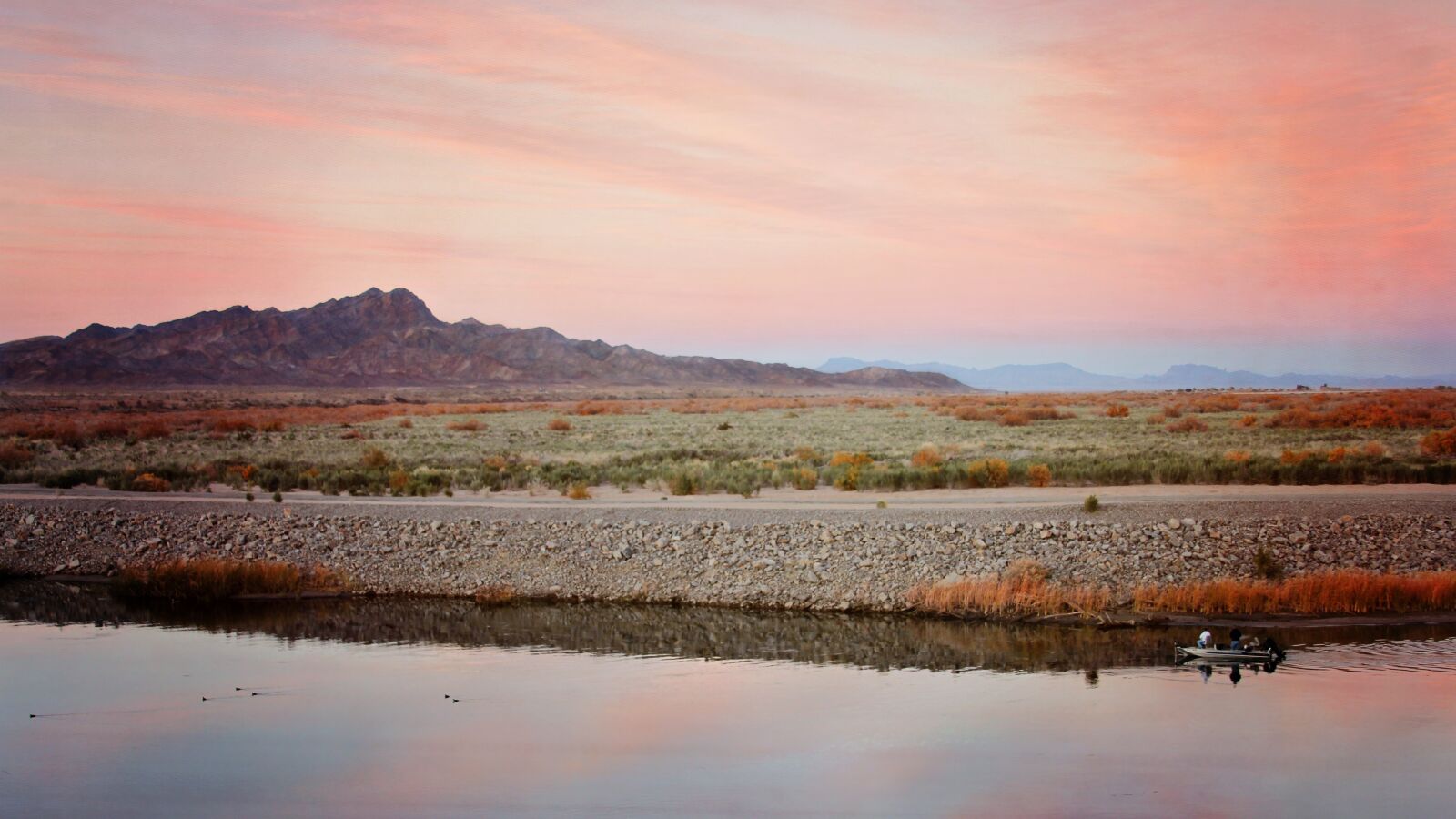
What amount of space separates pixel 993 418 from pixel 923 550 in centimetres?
4195

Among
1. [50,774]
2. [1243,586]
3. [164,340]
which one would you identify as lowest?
[50,774]

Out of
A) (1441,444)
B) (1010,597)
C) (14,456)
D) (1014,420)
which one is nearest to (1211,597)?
(1010,597)

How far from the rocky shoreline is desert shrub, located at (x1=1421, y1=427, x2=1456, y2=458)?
1530cm

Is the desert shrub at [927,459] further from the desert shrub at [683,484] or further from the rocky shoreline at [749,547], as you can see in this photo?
the rocky shoreline at [749,547]

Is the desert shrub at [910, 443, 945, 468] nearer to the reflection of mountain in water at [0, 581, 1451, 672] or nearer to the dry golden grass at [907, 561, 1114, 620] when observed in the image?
the dry golden grass at [907, 561, 1114, 620]

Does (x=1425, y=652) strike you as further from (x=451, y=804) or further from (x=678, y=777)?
(x=451, y=804)

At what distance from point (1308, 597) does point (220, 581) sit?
1855 cm

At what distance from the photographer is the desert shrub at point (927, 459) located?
32688 millimetres

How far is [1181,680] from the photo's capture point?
14664 millimetres

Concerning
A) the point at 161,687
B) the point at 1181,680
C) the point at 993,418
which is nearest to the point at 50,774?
the point at 161,687

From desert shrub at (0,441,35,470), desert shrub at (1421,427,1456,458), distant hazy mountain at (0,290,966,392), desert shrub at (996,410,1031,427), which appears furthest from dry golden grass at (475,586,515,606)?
distant hazy mountain at (0,290,966,392)

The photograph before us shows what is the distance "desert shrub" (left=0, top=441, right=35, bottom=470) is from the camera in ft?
120

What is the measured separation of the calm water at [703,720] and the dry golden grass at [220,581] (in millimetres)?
1831

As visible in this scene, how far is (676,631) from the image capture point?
17.8 metres
